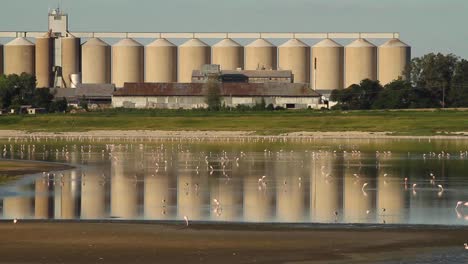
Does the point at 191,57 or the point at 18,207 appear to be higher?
the point at 191,57

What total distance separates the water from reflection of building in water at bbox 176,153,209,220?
3 centimetres

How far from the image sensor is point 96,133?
9312cm

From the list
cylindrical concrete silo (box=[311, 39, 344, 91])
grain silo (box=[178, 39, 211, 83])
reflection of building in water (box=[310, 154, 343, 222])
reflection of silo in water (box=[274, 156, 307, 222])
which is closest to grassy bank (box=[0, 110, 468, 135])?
grain silo (box=[178, 39, 211, 83])

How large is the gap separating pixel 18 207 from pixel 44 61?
4415 inches

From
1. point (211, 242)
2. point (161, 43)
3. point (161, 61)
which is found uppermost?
point (161, 43)

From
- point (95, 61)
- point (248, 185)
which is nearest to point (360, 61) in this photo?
point (95, 61)

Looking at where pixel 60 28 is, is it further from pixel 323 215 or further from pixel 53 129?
pixel 323 215

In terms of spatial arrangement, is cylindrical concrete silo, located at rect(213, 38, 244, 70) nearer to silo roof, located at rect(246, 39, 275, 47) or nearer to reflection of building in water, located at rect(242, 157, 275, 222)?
silo roof, located at rect(246, 39, 275, 47)

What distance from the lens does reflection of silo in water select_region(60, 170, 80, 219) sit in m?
31.1

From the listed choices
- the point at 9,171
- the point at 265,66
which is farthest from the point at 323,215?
the point at 265,66

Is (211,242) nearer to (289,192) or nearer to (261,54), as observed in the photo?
(289,192)

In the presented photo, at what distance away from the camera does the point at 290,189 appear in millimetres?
39219

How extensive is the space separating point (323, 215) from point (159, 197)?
22.7ft

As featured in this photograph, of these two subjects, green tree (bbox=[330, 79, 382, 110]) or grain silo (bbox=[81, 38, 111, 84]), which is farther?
grain silo (bbox=[81, 38, 111, 84])
